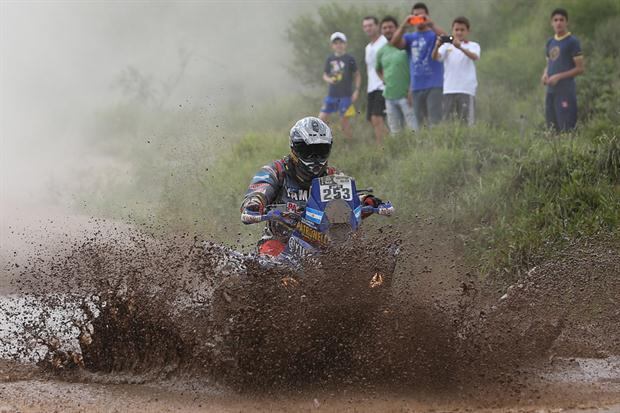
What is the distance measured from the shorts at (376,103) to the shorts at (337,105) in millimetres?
479

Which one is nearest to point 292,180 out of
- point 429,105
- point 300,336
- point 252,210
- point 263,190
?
point 263,190

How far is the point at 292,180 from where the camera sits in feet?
28.1

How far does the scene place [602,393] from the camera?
7.22 m

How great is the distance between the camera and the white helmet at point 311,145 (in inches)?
319

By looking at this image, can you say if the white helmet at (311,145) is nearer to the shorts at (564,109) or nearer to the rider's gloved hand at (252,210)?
the rider's gloved hand at (252,210)

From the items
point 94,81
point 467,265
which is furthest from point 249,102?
point 467,265

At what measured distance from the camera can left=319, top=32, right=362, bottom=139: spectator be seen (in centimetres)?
1580

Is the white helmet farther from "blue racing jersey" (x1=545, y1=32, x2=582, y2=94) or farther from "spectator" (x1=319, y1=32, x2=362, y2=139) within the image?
"spectator" (x1=319, y1=32, x2=362, y2=139)

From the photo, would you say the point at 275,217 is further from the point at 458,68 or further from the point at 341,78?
the point at 341,78

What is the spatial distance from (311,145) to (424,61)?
6.40 m

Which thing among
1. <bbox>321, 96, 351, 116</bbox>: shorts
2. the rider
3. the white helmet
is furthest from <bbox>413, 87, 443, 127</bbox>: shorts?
the white helmet

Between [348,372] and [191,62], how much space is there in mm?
23080

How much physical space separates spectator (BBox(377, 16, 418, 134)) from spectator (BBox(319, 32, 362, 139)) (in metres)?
0.83

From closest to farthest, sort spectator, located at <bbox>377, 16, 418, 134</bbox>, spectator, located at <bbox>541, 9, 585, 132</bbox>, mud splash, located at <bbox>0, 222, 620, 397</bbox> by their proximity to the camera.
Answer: mud splash, located at <bbox>0, 222, 620, 397</bbox> < spectator, located at <bbox>541, 9, 585, 132</bbox> < spectator, located at <bbox>377, 16, 418, 134</bbox>
